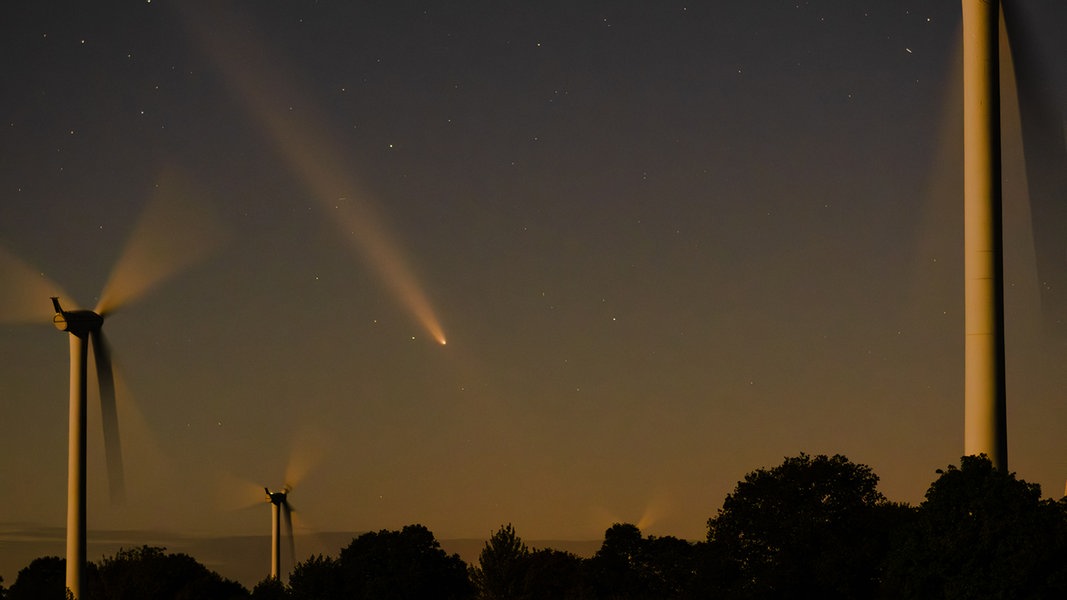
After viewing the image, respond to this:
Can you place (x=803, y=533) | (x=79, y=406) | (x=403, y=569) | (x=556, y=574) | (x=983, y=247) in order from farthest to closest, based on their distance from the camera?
(x=556, y=574) < (x=403, y=569) < (x=803, y=533) < (x=79, y=406) < (x=983, y=247)

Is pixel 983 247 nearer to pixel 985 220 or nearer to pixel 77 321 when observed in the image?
pixel 985 220

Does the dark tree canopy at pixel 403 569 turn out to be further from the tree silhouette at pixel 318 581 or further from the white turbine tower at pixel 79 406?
the white turbine tower at pixel 79 406

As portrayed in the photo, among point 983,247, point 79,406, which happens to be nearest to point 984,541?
point 983,247

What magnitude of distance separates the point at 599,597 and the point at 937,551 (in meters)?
122

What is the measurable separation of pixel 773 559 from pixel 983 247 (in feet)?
216

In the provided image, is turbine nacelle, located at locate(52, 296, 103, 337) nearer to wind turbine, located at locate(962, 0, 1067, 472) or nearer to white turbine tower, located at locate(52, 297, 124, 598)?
white turbine tower, located at locate(52, 297, 124, 598)

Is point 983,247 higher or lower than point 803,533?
higher

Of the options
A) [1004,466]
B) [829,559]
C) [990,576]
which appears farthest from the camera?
[829,559]

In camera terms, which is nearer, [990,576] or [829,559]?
[990,576]

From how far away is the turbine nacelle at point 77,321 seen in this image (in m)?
90.9

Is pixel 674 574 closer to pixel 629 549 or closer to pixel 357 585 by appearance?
pixel 629 549

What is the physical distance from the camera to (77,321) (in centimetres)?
9119

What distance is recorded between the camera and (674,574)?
17625cm

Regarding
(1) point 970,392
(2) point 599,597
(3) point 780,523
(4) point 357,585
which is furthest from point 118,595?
(1) point 970,392
